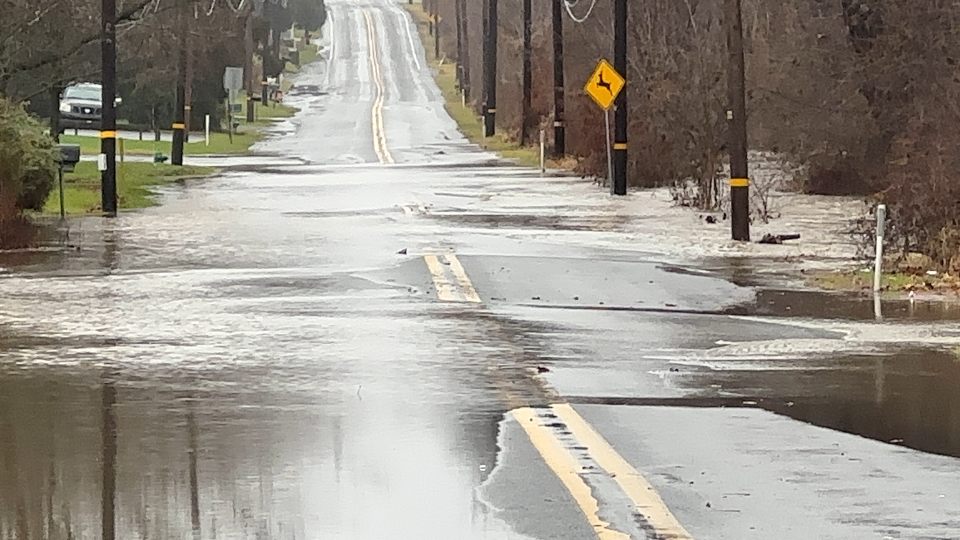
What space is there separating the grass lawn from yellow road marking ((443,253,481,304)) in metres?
26.0

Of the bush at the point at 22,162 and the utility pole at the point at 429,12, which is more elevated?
the utility pole at the point at 429,12

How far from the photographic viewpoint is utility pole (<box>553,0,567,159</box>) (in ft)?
154

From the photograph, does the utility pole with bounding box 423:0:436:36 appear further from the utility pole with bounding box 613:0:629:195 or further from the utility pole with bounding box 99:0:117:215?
the utility pole with bounding box 99:0:117:215

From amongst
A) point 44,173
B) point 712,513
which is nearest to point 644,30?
point 44,173

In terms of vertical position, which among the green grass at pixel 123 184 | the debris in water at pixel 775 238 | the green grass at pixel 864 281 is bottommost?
the green grass at pixel 864 281

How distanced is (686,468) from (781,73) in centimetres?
2740

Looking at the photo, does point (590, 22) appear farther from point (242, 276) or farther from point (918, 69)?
point (242, 276)

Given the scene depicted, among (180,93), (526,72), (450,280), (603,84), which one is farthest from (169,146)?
(450,280)

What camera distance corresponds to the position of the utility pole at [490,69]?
64.4 metres

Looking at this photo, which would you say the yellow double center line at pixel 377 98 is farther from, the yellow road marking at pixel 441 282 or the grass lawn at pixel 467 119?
the yellow road marking at pixel 441 282

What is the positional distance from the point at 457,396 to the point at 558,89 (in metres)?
37.0

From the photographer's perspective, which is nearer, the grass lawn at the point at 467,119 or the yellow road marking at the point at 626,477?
the yellow road marking at the point at 626,477

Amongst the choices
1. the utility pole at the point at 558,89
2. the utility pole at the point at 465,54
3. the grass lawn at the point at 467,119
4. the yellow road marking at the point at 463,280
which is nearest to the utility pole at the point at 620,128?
the grass lawn at the point at 467,119

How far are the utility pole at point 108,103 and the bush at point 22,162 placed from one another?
1.84 meters
